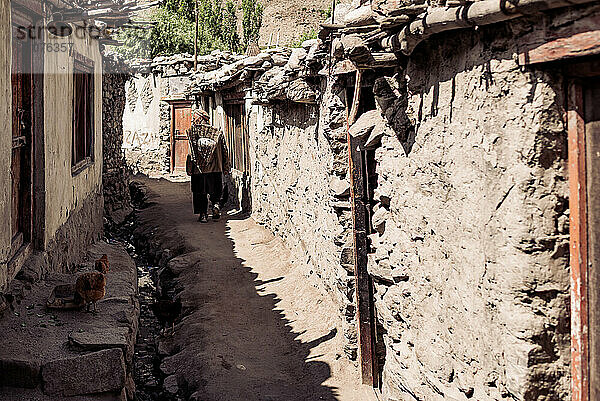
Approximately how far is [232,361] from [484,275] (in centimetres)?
361

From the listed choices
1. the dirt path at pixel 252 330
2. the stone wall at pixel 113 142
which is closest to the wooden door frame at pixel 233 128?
the stone wall at pixel 113 142

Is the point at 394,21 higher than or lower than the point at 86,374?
higher

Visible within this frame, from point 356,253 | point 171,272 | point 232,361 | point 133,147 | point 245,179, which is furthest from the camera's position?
point 133,147

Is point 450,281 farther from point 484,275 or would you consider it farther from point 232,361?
point 232,361

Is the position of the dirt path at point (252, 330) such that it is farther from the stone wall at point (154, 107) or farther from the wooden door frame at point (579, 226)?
the stone wall at point (154, 107)

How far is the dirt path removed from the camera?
549cm

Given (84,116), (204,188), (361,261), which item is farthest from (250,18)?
(361,261)

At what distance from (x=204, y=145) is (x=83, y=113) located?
9.18 feet

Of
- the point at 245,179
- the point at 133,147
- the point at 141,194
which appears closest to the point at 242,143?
the point at 245,179

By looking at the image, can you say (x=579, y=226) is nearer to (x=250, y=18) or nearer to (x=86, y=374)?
(x=86, y=374)

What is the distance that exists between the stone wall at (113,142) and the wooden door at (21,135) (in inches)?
204

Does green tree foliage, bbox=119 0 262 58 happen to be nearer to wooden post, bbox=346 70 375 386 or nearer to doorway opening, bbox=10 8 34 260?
doorway opening, bbox=10 8 34 260

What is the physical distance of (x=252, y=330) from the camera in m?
6.89

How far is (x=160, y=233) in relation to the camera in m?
11.2
